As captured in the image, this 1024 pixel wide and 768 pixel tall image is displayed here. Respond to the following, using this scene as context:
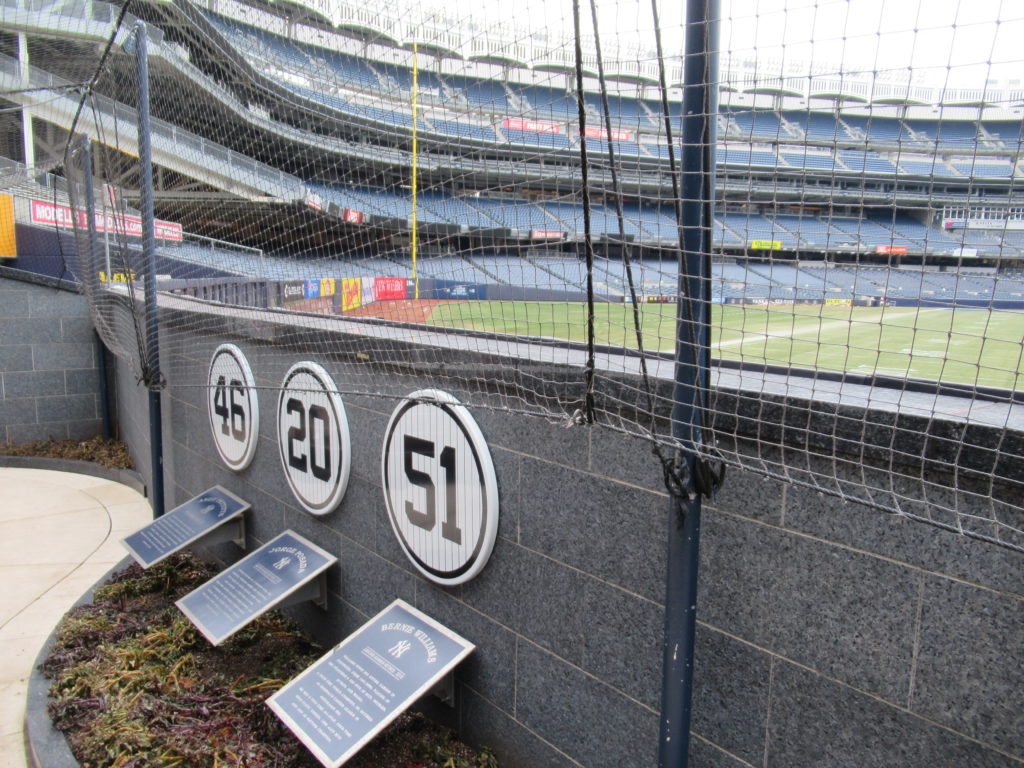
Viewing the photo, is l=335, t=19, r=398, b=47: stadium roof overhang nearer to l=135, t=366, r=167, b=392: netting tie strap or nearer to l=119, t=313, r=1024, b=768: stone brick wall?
l=119, t=313, r=1024, b=768: stone brick wall

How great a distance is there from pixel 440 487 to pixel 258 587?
1.25m

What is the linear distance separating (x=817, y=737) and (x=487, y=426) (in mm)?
1333

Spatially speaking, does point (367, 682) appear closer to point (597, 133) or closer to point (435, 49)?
point (597, 133)

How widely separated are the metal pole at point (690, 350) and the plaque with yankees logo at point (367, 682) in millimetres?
1051

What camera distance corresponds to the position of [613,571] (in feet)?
6.81

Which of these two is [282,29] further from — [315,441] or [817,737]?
[817,737]

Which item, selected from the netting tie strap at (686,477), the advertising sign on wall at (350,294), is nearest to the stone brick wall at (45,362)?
the advertising sign on wall at (350,294)

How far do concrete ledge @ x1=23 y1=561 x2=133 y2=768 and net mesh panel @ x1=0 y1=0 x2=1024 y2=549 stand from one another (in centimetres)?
177

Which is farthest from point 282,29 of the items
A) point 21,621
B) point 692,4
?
point 21,621

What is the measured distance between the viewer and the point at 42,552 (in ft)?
16.3

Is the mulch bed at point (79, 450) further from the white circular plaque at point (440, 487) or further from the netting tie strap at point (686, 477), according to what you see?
the netting tie strap at point (686, 477)

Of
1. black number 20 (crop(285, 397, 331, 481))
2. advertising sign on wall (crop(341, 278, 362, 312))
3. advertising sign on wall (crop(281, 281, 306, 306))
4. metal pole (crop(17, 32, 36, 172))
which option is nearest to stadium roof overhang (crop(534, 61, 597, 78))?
advertising sign on wall (crop(341, 278, 362, 312))

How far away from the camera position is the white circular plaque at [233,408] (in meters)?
4.04

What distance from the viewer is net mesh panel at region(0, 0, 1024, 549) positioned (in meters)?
1.41
